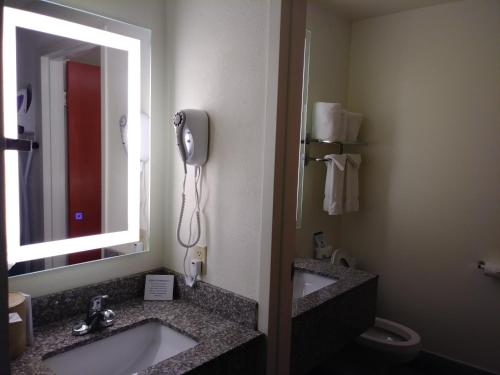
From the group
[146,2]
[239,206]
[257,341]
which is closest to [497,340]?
[257,341]

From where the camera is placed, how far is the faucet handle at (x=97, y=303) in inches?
50.0

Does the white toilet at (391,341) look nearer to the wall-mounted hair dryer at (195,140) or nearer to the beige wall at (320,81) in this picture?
the beige wall at (320,81)

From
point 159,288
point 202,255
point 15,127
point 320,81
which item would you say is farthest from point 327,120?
point 15,127

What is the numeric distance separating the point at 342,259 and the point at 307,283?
694 millimetres

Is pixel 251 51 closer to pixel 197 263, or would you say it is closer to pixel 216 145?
pixel 216 145

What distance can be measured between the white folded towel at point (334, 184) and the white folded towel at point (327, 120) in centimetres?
15

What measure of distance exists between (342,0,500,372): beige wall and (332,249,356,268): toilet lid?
166 mm

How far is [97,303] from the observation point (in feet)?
4.21

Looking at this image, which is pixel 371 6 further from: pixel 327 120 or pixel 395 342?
pixel 395 342

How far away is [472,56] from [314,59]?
0.95m

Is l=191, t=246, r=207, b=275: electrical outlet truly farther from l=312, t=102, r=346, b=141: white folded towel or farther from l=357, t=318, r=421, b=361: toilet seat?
l=357, t=318, r=421, b=361: toilet seat

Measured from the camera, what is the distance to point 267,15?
1.16m

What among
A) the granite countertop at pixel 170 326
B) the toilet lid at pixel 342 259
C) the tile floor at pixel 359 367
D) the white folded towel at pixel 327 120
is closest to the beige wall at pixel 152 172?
the granite countertop at pixel 170 326

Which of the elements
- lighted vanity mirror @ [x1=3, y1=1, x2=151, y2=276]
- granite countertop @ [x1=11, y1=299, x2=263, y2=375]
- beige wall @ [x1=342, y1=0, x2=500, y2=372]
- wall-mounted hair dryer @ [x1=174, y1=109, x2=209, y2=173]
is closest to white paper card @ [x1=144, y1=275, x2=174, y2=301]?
granite countertop @ [x1=11, y1=299, x2=263, y2=375]
